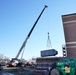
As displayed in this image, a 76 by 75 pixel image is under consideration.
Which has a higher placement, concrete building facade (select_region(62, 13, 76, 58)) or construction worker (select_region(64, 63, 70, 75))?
concrete building facade (select_region(62, 13, 76, 58))

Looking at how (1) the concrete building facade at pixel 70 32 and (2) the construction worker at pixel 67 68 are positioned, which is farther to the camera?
(1) the concrete building facade at pixel 70 32

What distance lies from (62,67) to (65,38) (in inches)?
932

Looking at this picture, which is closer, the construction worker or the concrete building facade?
the construction worker

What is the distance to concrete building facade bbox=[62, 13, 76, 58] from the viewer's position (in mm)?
36250

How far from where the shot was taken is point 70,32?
37.1 m

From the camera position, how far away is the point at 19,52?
47.6 metres

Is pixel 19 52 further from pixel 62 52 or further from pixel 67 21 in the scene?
pixel 67 21

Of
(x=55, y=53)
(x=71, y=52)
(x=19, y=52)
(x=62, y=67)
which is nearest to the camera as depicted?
(x=62, y=67)

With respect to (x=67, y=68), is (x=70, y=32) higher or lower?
higher

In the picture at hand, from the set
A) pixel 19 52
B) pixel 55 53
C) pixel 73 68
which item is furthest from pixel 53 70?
pixel 19 52

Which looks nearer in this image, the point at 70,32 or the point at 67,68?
the point at 67,68

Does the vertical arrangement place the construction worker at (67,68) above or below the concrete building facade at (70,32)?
below

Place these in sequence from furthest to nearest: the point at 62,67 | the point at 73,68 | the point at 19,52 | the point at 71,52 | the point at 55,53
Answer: the point at 19,52 → the point at 55,53 → the point at 71,52 → the point at 62,67 → the point at 73,68

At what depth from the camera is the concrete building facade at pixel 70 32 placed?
36.2m
